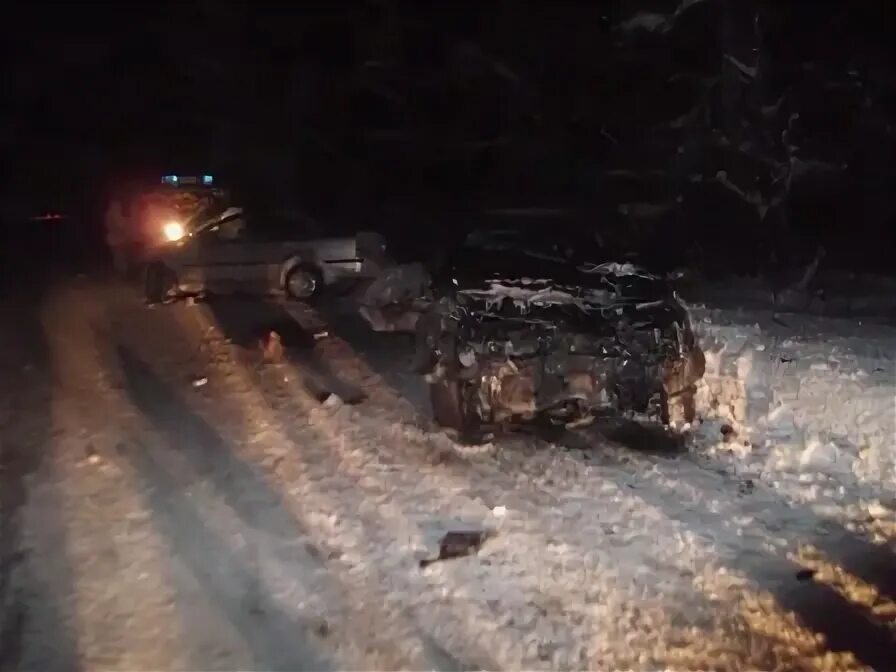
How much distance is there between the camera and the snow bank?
8.04 meters

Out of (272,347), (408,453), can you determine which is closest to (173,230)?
(272,347)

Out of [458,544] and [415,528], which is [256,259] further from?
[458,544]

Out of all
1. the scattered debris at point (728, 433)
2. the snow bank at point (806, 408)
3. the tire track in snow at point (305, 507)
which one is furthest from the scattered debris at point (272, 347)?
the scattered debris at point (728, 433)

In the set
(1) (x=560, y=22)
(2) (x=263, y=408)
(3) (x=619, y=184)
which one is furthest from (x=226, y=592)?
(1) (x=560, y=22)

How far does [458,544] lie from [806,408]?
4552mm

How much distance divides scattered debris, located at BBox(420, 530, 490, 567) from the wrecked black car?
6.65 feet

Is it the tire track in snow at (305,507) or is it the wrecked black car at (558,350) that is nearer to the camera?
the tire track in snow at (305,507)

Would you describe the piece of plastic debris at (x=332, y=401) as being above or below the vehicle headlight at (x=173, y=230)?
below

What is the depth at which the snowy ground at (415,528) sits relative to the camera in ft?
17.7

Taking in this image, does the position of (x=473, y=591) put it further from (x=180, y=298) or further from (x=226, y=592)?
(x=180, y=298)

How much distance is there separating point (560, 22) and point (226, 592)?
21.7 m

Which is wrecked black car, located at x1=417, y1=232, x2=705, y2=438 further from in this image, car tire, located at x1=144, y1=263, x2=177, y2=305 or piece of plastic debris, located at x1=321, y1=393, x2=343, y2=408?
car tire, located at x1=144, y1=263, x2=177, y2=305

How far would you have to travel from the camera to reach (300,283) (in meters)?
16.4

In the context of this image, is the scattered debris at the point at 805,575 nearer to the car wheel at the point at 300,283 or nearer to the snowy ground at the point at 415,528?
the snowy ground at the point at 415,528
